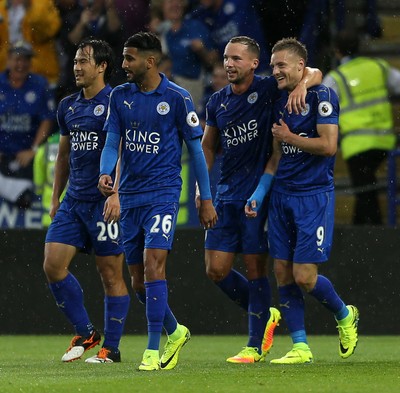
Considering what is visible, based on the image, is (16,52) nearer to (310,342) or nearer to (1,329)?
(1,329)

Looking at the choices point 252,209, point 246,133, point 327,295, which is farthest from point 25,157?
point 327,295

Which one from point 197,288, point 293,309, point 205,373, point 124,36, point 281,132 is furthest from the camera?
point 124,36

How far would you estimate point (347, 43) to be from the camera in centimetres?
1186

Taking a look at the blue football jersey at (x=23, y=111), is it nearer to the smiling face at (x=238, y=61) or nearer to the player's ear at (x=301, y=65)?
the smiling face at (x=238, y=61)

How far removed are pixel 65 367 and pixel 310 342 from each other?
2983 millimetres

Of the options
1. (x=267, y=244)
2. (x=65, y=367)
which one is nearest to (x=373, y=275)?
(x=267, y=244)

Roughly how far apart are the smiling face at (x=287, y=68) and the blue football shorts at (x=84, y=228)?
147 centimetres

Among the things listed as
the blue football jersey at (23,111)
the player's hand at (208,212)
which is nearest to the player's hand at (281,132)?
the player's hand at (208,212)

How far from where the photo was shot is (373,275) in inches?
418

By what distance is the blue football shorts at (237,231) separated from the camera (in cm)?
805

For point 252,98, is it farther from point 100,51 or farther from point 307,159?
point 100,51

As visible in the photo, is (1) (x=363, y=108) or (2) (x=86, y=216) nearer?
(2) (x=86, y=216)

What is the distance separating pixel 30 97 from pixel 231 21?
2290 millimetres

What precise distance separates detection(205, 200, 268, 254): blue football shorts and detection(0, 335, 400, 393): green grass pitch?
77 cm
